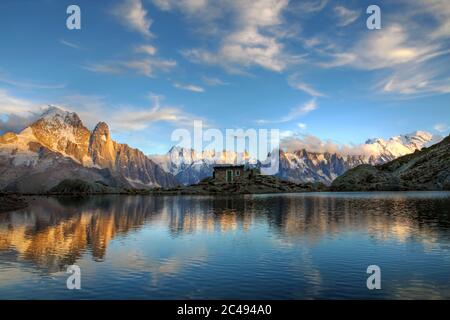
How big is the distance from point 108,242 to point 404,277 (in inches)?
1838

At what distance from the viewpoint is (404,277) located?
131 feet

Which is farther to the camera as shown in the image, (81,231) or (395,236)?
(81,231)

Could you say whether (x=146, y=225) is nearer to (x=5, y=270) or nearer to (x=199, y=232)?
(x=199, y=232)

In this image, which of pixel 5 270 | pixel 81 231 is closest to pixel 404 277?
pixel 5 270

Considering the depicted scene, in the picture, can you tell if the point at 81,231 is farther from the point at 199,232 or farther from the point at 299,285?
the point at 299,285

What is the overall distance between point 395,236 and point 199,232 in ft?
123

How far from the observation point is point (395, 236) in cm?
6719

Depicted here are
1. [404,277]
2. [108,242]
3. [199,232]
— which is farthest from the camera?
[199,232]
